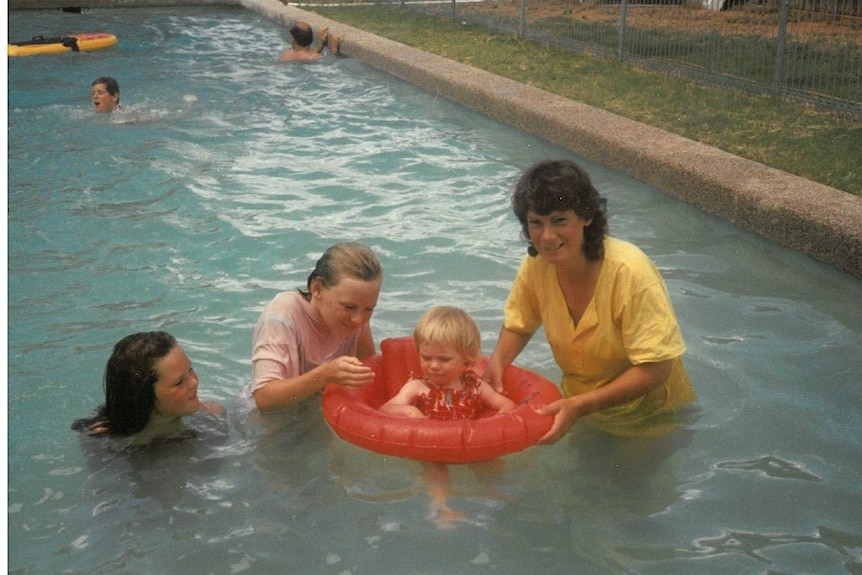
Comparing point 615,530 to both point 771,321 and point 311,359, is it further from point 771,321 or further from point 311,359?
point 771,321

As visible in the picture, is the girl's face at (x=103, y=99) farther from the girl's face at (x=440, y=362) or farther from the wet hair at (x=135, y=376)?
the girl's face at (x=440, y=362)

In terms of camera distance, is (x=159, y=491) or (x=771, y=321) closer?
(x=159, y=491)

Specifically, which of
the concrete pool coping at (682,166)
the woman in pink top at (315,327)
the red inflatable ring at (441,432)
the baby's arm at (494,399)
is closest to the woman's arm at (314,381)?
the woman in pink top at (315,327)

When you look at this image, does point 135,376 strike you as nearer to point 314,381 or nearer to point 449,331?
point 314,381

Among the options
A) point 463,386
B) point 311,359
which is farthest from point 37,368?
point 463,386

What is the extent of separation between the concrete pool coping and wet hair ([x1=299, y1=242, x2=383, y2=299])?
293cm

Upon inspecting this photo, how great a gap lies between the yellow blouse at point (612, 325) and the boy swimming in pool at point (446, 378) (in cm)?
20

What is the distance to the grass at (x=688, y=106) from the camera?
7.21m

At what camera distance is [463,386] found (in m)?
4.35

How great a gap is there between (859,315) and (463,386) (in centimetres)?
234

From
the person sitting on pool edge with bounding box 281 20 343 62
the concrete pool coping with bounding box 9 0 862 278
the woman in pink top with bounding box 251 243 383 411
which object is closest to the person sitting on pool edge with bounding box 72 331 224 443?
the woman in pink top with bounding box 251 243 383 411

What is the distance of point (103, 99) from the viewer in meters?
10.7

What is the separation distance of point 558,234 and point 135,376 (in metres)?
1.71

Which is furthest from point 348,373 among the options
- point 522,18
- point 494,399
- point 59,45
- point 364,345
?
point 59,45
